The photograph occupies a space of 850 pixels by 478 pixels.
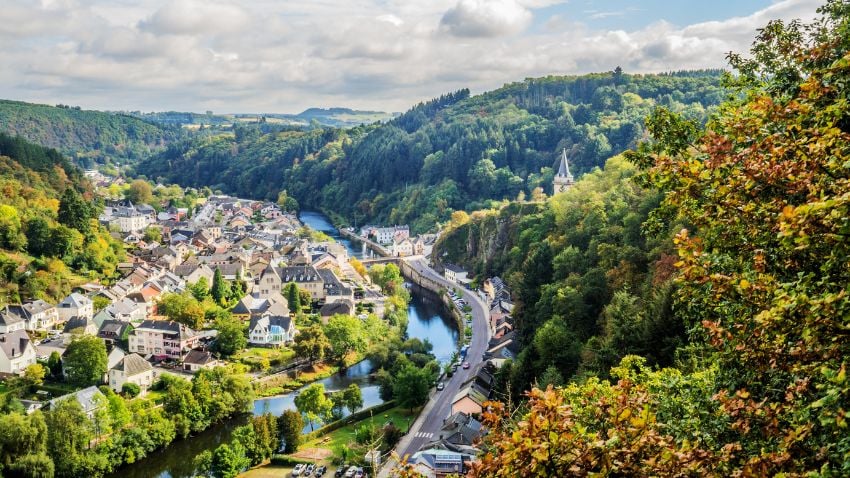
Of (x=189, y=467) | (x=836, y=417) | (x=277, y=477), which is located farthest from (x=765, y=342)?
(x=189, y=467)

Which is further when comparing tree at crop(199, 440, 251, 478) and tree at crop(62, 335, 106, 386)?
tree at crop(62, 335, 106, 386)

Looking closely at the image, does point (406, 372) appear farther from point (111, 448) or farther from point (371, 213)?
point (371, 213)

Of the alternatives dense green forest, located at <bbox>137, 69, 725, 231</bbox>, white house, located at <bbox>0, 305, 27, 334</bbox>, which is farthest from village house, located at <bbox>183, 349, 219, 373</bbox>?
dense green forest, located at <bbox>137, 69, 725, 231</bbox>

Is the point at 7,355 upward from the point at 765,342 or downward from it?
downward

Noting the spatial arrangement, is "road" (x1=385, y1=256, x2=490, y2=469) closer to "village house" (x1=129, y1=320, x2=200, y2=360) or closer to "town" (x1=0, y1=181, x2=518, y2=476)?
"town" (x1=0, y1=181, x2=518, y2=476)

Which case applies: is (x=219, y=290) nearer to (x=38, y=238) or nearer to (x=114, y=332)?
(x=114, y=332)

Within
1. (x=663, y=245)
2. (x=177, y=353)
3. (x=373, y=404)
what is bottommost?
(x=373, y=404)

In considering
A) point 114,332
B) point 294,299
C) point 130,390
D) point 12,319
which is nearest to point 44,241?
point 12,319
